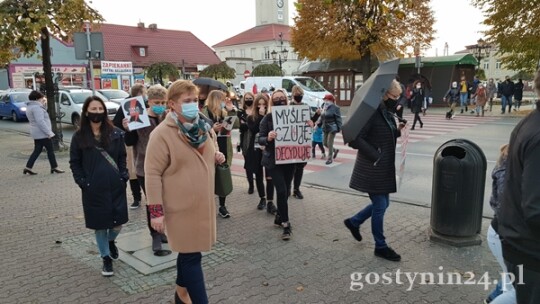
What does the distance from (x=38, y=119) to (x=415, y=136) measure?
11.2m

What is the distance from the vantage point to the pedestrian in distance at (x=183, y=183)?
303 centimetres

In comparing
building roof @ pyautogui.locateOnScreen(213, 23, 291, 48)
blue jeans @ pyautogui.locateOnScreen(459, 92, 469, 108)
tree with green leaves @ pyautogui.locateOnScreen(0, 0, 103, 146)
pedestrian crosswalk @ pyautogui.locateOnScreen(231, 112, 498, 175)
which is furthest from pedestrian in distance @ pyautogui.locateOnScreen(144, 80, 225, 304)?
building roof @ pyautogui.locateOnScreen(213, 23, 291, 48)

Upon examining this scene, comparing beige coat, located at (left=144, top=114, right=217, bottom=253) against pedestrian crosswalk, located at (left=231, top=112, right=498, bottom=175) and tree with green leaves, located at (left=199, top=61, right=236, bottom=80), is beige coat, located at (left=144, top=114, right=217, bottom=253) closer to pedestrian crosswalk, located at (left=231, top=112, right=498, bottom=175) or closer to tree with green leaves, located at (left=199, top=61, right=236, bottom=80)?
pedestrian crosswalk, located at (left=231, top=112, right=498, bottom=175)

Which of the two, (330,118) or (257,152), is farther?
(330,118)

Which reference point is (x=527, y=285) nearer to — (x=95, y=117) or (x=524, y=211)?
(x=524, y=211)

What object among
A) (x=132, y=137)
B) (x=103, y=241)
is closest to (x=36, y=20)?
(x=132, y=137)

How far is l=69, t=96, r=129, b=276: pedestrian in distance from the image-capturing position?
4055mm

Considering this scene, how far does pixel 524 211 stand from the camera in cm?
190

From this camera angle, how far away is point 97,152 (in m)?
4.09

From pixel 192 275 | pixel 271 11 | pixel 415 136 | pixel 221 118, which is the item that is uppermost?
pixel 271 11

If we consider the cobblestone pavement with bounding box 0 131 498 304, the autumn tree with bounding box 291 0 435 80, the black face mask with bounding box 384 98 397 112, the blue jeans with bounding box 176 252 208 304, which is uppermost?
the autumn tree with bounding box 291 0 435 80

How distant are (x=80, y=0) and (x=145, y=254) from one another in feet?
28.5

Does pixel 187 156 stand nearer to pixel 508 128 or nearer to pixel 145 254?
pixel 145 254

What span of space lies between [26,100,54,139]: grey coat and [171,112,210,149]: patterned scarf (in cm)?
740
